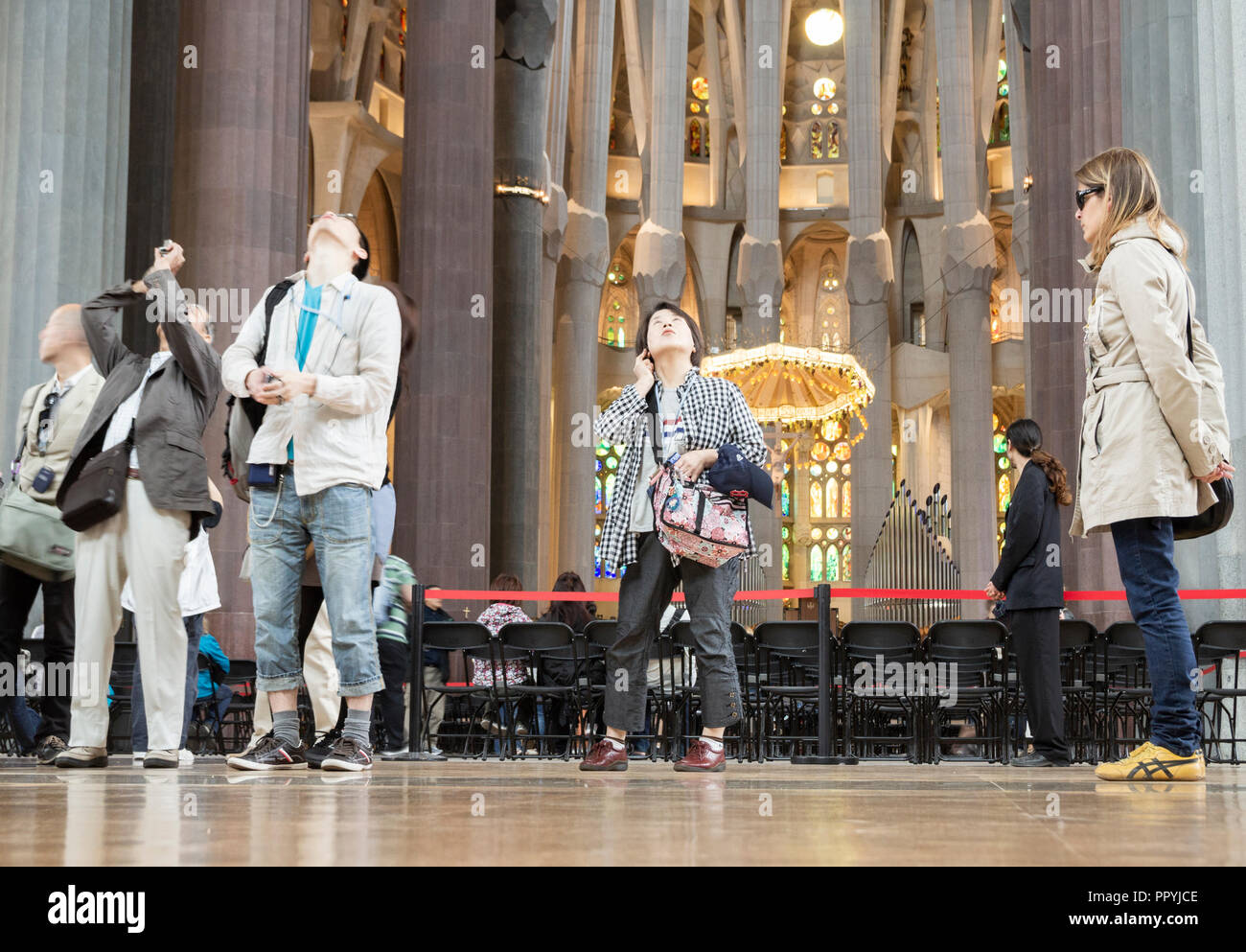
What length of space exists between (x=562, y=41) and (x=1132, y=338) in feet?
81.7

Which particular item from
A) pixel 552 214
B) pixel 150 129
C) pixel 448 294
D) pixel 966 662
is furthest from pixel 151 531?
pixel 552 214

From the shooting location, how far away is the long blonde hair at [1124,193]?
489cm

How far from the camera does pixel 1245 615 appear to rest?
9.80m

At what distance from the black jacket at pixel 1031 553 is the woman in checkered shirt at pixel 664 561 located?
1889mm

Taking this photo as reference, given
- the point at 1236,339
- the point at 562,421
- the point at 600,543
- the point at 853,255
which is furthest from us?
the point at 853,255

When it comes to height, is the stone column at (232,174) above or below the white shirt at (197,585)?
above

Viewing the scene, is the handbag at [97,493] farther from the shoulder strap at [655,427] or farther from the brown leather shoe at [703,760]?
the brown leather shoe at [703,760]

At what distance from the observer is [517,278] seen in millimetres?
22875

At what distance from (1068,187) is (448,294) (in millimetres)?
7805

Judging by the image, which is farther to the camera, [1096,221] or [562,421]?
[562,421]

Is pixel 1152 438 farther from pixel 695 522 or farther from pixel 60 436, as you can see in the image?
pixel 60 436

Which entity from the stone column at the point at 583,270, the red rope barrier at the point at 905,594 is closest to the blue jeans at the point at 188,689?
the red rope barrier at the point at 905,594
